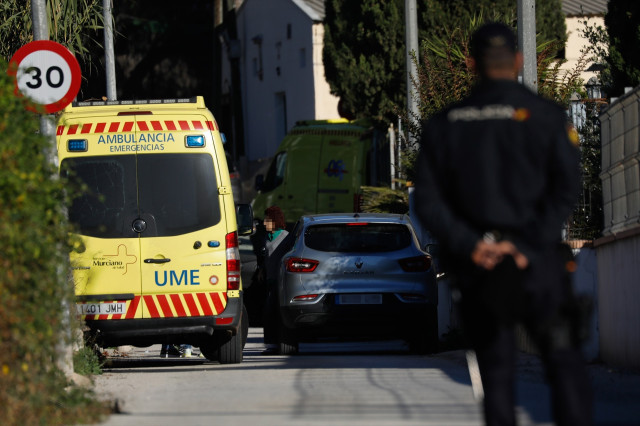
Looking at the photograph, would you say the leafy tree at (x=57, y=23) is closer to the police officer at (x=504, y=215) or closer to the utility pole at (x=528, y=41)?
the utility pole at (x=528, y=41)

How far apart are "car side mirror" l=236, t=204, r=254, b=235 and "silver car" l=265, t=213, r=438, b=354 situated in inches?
27.9

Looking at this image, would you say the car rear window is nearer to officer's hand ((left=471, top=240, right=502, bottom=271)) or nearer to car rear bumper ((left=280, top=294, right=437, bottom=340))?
car rear bumper ((left=280, top=294, right=437, bottom=340))

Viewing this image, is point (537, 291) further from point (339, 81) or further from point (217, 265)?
point (339, 81)

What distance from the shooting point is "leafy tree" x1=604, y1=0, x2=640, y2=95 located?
63.0ft

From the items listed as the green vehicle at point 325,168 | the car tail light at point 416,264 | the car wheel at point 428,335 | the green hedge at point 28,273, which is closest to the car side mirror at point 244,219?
the car tail light at point 416,264

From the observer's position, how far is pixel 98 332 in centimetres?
1246

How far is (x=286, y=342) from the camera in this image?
48.1 ft

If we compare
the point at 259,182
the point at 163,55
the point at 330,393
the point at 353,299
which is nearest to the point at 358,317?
the point at 353,299

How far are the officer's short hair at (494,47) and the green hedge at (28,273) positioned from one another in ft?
8.73

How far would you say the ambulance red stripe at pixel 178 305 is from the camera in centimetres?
1255

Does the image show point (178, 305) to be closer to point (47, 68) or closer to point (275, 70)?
point (47, 68)

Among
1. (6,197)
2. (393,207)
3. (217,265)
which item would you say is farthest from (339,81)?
(6,197)

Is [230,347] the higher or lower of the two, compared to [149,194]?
lower

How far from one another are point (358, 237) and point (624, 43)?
6.71m
